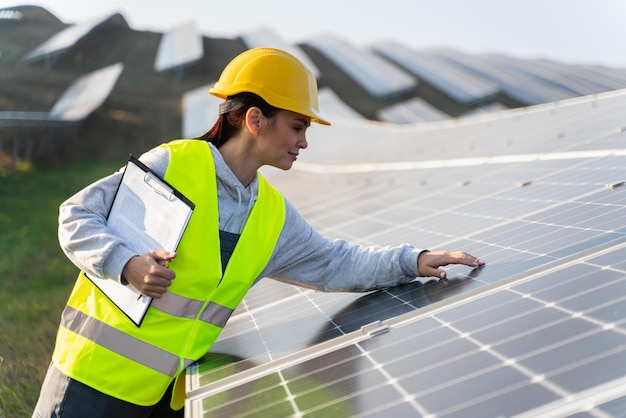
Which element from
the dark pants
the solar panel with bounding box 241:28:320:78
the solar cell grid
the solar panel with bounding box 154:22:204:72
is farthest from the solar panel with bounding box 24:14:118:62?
the solar cell grid

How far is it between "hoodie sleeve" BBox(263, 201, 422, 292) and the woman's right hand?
0.88m

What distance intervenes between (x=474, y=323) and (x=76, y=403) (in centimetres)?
170

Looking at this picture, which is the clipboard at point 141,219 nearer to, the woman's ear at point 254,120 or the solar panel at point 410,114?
the woman's ear at point 254,120

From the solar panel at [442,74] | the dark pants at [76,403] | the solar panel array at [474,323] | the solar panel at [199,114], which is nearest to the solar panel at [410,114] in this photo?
the solar panel at [442,74]

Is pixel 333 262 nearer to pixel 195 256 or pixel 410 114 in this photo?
pixel 195 256

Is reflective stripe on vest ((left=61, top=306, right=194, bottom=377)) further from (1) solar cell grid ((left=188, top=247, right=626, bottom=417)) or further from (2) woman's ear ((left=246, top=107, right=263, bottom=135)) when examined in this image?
(2) woman's ear ((left=246, top=107, right=263, bottom=135))

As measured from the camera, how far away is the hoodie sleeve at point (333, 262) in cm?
359

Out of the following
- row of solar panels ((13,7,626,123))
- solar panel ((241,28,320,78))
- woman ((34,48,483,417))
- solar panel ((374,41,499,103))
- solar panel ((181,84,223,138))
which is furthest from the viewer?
solar panel ((241,28,320,78))

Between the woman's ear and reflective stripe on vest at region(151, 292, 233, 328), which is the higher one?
the woman's ear

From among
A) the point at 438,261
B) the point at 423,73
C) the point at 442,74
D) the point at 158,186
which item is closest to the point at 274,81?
the point at 158,186

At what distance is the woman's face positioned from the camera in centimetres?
323

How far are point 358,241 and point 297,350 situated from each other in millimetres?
2705

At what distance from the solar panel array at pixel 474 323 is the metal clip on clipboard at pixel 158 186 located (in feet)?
2.73

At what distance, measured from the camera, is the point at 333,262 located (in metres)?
3.65
